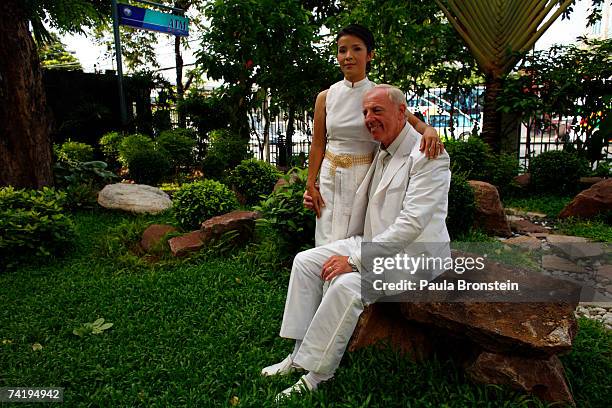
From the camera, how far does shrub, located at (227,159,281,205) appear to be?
725 centimetres

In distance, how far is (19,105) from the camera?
607 cm

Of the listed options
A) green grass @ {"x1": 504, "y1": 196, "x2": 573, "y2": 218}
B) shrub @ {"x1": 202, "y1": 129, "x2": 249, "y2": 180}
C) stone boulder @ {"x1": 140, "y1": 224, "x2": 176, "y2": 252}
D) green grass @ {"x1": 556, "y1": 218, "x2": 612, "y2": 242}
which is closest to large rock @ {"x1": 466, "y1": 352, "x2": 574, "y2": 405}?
green grass @ {"x1": 556, "y1": 218, "x2": 612, "y2": 242}

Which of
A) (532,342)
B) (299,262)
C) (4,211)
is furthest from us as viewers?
(4,211)

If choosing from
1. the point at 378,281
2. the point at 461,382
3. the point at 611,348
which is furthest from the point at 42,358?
the point at 611,348

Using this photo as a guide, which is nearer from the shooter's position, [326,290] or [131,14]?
[326,290]

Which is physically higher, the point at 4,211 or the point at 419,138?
the point at 419,138

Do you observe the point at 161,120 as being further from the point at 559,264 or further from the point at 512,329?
the point at 512,329

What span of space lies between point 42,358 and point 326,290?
192 centimetres

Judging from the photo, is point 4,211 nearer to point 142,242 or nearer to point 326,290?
point 142,242

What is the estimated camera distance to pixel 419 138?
2734 millimetres

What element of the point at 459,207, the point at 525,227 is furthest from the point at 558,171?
the point at 459,207

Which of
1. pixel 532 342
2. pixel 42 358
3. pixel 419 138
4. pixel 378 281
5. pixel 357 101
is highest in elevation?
pixel 357 101

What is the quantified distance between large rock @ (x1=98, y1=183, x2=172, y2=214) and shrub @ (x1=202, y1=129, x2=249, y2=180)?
1.77 meters

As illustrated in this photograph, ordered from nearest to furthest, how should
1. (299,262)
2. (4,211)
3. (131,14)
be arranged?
(299,262) < (4,211) < (131,14)
